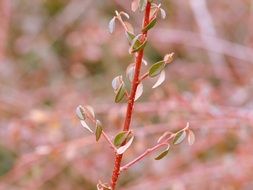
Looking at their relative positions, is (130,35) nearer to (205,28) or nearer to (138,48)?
(138,48)

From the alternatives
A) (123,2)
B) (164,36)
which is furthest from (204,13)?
(123,2)

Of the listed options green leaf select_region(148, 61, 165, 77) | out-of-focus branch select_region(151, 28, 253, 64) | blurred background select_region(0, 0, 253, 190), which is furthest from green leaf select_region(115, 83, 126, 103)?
out-of-focus branch select_region(151, 28, 253, 64)

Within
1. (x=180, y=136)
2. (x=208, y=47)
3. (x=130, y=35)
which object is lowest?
(x=208, y=47)

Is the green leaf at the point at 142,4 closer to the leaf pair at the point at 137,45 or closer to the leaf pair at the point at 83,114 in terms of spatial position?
the leaf pair at the point at 137,45

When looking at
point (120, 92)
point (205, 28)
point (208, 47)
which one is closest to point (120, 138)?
point (120, 92)

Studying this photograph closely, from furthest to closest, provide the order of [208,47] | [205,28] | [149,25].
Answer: [205,28], [208,47], [149,25]

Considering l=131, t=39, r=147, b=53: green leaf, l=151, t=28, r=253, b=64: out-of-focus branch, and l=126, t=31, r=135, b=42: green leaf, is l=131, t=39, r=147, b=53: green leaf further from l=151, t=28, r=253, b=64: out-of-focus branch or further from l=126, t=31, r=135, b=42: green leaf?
l=151, t=28, r=253, b=64: out-of-focus branch

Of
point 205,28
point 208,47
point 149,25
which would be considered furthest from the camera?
point 205,28

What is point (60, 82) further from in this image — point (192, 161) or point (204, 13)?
point (192, 161)
